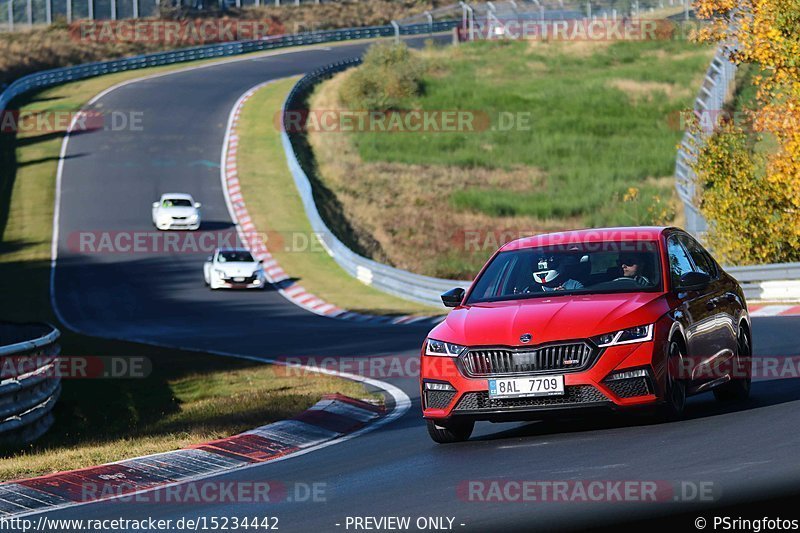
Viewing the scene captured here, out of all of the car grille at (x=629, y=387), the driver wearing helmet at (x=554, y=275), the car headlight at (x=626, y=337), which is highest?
the driver wearing helmet at (x=554, y=275)

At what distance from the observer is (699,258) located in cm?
1119

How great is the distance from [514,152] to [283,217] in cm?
1451

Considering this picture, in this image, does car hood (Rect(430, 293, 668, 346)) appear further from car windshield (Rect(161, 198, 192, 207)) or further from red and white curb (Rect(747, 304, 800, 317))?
car windshield (Rect(161, 198, 192, 207))

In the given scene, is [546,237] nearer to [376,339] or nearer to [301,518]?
[301,518]

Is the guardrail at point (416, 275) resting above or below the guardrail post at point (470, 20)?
below

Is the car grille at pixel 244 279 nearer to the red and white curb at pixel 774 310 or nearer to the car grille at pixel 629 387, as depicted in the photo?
the red and white curb at pixel 774 310

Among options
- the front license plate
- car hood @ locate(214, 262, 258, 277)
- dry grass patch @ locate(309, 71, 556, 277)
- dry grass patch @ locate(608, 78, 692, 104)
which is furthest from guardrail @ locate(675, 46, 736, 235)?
the front license plate

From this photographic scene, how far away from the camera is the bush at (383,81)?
60.3 metres

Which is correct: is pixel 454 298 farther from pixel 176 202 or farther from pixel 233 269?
pixel 176 202

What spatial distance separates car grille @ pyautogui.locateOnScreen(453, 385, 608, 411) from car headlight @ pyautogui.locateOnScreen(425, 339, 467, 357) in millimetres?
345

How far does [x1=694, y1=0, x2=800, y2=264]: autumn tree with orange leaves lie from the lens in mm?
22344

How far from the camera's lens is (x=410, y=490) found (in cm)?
804

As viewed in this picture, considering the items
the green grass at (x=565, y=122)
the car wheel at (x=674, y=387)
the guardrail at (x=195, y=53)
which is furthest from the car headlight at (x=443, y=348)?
the guardrail at (x=195, y=53)

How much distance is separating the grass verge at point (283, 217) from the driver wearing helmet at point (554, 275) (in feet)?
65.3
